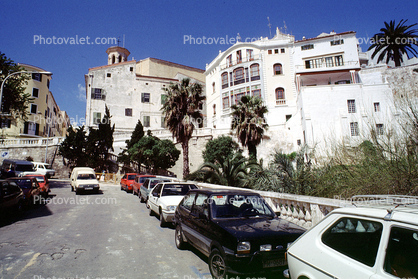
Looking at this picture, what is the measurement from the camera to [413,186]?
560 centimetres

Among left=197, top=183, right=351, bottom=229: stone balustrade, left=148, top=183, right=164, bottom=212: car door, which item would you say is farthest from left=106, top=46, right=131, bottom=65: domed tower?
left=197, top=183, right=351, bottom=229: stone balustrade

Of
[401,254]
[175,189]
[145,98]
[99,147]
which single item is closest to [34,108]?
[145,98]

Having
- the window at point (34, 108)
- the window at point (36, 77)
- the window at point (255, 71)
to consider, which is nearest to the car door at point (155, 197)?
the window at point (255, 71)

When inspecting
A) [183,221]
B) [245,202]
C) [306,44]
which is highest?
[306,44]

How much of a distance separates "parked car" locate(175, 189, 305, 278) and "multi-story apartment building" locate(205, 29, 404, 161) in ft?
76.4

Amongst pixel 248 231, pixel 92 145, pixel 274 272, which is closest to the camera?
pixel 274 272

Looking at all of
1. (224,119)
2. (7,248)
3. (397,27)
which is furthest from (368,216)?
(397,27)

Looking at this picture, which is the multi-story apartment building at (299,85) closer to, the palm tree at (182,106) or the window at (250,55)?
the window at (250,55)

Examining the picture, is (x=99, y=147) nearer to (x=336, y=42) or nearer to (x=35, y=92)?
(x=35, y=92)

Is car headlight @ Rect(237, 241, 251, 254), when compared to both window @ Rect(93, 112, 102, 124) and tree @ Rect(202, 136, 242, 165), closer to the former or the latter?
tree @ Rect(202, 136, 242, 165)

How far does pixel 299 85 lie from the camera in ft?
110

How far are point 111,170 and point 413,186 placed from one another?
35869 millimetres

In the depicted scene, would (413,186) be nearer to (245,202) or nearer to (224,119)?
(245,202)

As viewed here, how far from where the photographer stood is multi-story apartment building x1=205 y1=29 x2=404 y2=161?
2748 centimetres
